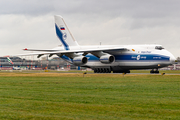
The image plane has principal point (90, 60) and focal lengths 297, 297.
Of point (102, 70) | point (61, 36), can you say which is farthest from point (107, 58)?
point (61, 36)

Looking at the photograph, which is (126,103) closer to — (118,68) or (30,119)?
(30,119)

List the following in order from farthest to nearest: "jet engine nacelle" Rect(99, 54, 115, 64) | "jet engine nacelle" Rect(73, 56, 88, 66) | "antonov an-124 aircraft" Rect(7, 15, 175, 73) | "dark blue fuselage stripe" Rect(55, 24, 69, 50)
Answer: "dark blue fuselage stripe" Rect(55, 24, 69, 50), "jet engine nacelle" Rect(73, 56, 88, 66), "jet engine nacelle" Rect(99, 54, 115, 64), "antonov an-124 aircraft" Rect(7, 15, 175, 73)

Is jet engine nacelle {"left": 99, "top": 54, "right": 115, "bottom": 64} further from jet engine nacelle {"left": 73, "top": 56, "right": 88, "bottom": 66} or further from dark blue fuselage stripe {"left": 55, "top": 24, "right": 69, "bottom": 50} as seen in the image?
dark blue fuselage stripe {"left": 55, "top": 24, "right": 69, "bottom": 50}

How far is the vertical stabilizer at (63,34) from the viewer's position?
177 ft

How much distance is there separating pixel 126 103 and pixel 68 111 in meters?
2.84

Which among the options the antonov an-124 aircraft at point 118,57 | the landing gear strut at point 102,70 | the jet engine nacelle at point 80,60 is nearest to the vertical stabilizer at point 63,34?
the antonov an-124 aircraft at point 118,57

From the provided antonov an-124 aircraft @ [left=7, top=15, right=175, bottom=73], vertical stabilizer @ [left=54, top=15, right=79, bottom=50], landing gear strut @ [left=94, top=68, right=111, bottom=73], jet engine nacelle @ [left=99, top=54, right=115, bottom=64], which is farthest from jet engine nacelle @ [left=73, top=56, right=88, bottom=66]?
vertical stabilizer @ [left=54, top=15, right=79, bottom=50]

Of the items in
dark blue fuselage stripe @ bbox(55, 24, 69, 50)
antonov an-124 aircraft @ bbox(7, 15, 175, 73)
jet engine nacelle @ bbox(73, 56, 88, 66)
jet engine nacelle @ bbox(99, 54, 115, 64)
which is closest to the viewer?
antonov an-124 aircraft @ bbox(7, 15, 175, 73)

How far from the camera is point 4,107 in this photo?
10.7 metres

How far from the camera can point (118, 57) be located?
150 ft

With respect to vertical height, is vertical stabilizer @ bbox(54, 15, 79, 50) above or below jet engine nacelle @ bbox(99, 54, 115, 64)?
above

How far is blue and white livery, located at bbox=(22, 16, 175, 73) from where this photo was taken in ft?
138

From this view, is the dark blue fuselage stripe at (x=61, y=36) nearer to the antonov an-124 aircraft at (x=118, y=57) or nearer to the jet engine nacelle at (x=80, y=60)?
the antonov an-124 aircraft at (x=118, y=57)

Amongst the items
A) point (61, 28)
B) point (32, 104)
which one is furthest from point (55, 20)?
point (32, 104)
